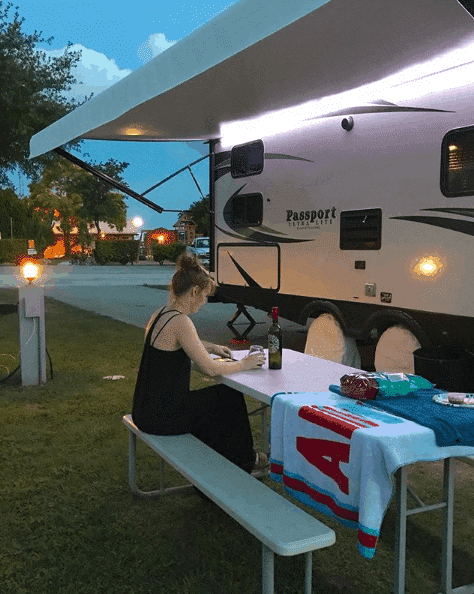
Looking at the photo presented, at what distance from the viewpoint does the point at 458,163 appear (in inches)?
205

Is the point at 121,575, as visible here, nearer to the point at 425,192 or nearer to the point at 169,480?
the point at 169,480

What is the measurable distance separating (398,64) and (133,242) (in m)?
32.2

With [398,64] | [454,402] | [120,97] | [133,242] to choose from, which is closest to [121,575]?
[454,402]

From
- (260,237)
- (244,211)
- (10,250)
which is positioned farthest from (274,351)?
(10,250)

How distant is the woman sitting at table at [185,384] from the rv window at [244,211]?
4349 mm

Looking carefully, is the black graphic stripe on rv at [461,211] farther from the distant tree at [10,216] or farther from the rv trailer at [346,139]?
the distant tree at [10,216]

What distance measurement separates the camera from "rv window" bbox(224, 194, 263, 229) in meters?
7.89

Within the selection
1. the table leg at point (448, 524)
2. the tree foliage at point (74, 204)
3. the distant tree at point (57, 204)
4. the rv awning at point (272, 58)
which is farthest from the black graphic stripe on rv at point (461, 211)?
the distant tree at point (57, 204)

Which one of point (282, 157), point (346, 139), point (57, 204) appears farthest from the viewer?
point (57, 204)

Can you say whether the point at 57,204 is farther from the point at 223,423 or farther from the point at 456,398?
the point at 456,398

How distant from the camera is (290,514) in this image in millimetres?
2557

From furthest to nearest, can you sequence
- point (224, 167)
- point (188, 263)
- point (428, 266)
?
point (224, 167) < point (428, 266) < point (188, 263)

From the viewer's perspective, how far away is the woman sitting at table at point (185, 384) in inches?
138

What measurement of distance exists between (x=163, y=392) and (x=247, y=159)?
5005 mm
